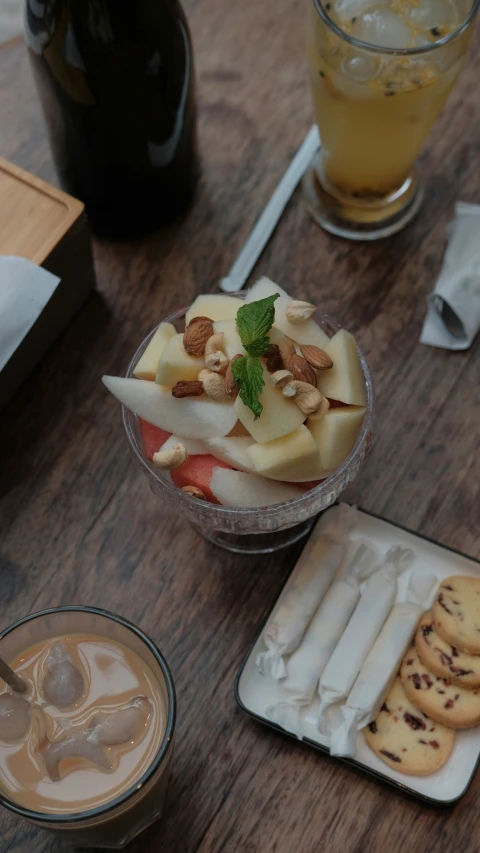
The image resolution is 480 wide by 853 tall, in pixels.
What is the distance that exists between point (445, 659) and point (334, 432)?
23 cm

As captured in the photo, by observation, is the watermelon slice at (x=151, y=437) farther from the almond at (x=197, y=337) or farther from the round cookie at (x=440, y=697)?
the round cookie at (x=440, y=697)

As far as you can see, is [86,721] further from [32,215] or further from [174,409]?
[32,215]

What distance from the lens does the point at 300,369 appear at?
0.74 m

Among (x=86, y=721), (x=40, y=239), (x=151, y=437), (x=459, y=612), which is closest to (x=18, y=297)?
→ (x=40, y=239)

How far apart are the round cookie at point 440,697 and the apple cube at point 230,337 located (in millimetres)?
319

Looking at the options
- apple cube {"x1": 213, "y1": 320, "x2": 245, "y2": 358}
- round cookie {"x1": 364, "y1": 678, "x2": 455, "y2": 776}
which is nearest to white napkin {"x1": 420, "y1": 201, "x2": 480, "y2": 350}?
apple cube {"x1": 213, "y1": 320, "x2": 245, "y2": 358}

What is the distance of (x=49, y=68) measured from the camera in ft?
2.83

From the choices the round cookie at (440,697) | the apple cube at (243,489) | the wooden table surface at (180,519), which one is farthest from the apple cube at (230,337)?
the round cookie at (440,697)

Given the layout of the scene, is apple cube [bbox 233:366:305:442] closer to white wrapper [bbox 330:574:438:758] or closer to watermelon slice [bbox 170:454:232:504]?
watermelon slice [bbox 170:454:232:504]

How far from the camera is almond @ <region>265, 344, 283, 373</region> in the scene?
29.6 inches

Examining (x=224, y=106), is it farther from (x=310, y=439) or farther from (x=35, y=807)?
(x=35, y=807)

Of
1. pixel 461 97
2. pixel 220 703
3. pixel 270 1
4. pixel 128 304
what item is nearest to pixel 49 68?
pixel 128 304

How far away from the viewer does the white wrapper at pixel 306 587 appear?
0.80m

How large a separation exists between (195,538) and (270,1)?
27.7 inches
